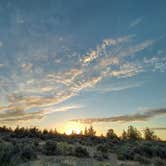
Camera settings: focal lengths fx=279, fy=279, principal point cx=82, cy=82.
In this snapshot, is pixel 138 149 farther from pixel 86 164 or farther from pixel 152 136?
pixel 152 136

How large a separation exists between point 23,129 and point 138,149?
35.4m

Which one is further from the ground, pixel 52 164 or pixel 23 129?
pixel 23 129

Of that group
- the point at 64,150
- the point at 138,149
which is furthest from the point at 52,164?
the point at 138,149

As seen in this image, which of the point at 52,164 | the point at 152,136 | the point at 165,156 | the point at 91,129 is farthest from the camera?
the point at 91,129

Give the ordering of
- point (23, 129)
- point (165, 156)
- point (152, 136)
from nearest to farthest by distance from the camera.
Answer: point (165, 156) → point (23, 129) → point (152, 136)

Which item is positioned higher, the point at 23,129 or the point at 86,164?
the point at 23,129

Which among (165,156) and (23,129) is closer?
(165,156)

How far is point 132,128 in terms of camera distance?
350 feet

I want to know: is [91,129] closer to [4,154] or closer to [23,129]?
[23,129]

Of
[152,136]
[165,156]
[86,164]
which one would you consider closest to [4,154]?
[86,164]

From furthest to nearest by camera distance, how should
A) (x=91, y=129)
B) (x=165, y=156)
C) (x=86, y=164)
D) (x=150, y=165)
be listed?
(x=91, y=129) < (x=165, y=156) < (x=150, y=165) < (x=86, y=164)

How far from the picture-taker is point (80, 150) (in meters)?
26.1

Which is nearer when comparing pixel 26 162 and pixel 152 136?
pixel 26 162

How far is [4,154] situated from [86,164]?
7.25 m
